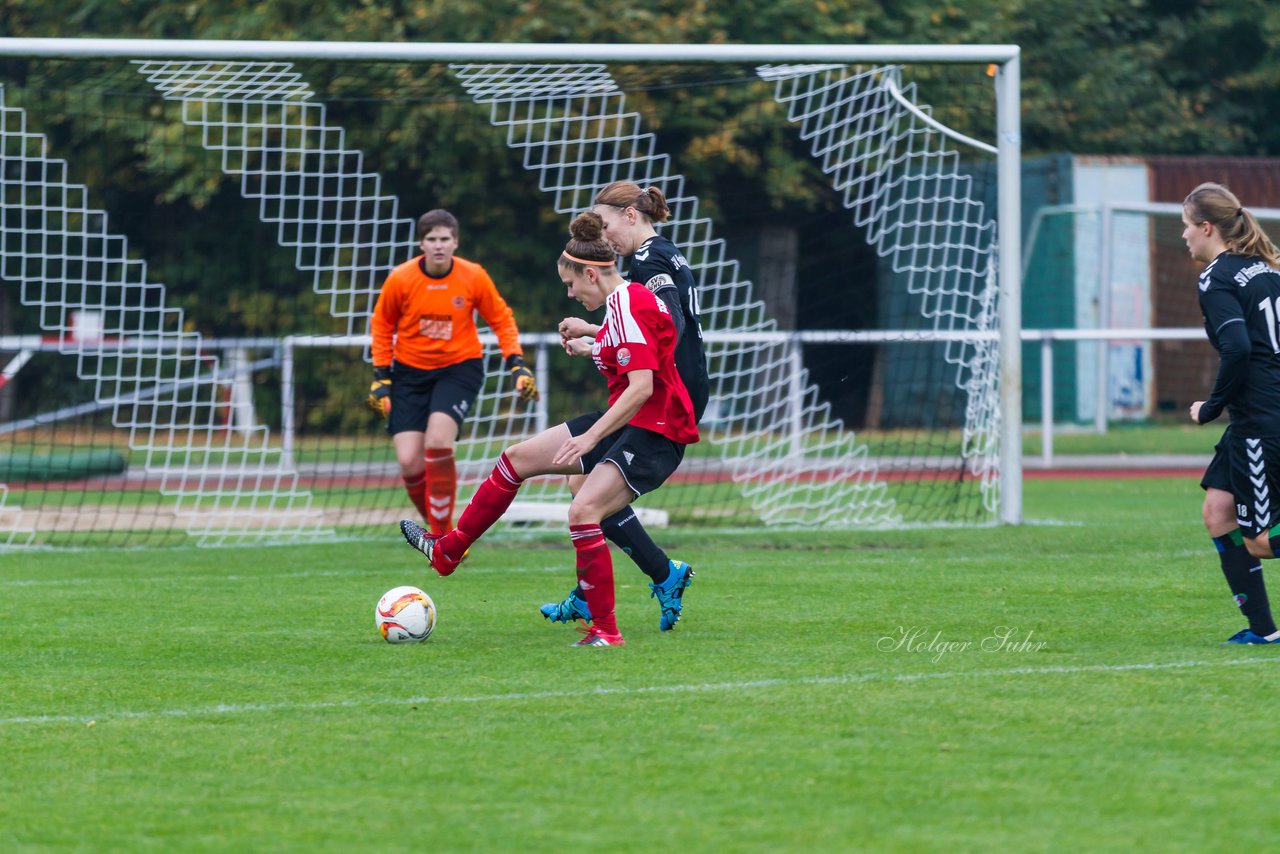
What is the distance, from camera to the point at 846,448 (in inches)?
722

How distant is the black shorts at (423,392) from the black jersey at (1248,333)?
15.8 feet

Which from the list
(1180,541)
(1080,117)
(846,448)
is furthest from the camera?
(1080,117)

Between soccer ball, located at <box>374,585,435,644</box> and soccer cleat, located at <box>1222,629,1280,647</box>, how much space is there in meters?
3.20

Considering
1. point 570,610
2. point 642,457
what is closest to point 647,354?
point 642,457

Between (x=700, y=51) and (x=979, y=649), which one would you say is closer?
(x=979, y=649)

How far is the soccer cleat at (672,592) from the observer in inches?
295

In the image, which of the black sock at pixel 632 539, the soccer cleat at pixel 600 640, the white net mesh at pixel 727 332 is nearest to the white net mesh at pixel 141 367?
the white net mesh at pixel 727 332

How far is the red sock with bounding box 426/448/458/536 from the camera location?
10234mm

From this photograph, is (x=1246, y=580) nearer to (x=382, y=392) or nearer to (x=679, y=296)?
(x=679, y=296)

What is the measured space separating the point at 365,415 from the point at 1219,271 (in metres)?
13.7

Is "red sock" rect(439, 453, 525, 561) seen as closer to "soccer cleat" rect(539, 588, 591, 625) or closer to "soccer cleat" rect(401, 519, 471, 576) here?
"soccer cleat" rect(401, 519, 471, 576)

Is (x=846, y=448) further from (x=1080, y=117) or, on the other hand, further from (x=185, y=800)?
(x=185, y=800)

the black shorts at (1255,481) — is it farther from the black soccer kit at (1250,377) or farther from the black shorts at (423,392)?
the black shorts at (423,392)

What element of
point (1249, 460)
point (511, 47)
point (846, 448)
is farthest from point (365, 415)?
point (1249, 460)
